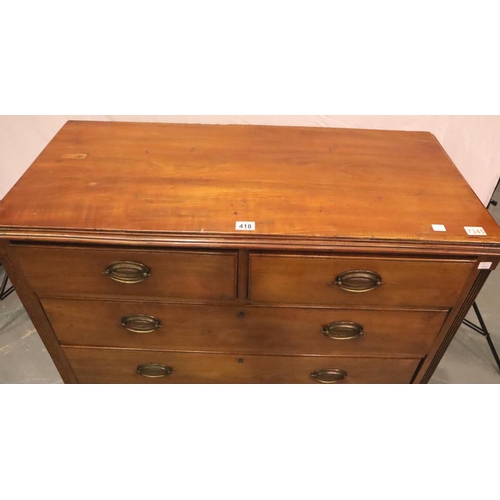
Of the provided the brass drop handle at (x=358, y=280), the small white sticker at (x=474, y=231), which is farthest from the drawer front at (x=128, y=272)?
the small white sticker at (x=474, y=231)

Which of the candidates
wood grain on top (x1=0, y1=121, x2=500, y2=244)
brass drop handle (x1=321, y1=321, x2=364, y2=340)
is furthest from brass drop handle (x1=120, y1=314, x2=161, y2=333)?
brass drop handle (x1=321, y1=321, x2=364, y2=340)

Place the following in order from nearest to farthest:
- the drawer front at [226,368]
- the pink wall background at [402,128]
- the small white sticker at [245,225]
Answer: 1. the small white sticker at [245,225]
2. the drawer front at [226,368]
3. the pink wall background at [402,128]

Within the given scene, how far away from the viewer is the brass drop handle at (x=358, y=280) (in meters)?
0.97

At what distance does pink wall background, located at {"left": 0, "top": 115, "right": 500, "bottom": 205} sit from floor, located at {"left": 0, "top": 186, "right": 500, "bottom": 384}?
2.16ft

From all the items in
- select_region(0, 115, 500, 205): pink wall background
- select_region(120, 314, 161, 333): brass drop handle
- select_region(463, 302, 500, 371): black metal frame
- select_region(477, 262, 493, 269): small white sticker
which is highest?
select_region(0, 115, 500, 205): pink wall background

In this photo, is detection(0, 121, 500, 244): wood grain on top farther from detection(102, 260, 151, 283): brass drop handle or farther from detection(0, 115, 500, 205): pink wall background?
detection(0, 115, 500, 205): pink wall background

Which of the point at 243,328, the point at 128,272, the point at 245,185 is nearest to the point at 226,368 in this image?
the point at 243,328

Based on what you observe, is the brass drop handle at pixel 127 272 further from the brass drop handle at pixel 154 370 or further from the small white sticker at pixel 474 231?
the small white sticker at pixel 474 231

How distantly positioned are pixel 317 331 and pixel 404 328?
263 mm

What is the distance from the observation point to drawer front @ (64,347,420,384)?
124 cm

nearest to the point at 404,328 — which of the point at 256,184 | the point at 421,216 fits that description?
the point at 421,216

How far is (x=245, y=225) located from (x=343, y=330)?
0.48 metres

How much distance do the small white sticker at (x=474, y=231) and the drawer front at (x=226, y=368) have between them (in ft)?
1.67

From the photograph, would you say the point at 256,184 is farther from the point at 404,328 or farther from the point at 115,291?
the point at 404,328
